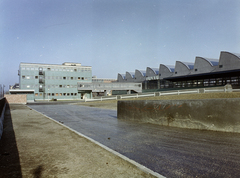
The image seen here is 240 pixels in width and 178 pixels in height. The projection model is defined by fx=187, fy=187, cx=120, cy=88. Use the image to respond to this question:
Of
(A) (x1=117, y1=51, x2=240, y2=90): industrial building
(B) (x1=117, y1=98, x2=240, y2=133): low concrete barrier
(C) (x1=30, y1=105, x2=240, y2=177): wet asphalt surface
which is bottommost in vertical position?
(C) (x1=30, y1=105, x2=240, y2=177): wet asphalt surface

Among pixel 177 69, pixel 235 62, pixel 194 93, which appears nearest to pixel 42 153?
pixel 194 93

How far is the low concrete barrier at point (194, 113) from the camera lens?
22.3 ft

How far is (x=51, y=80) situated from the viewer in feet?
228

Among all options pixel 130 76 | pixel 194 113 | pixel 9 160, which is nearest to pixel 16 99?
pixel 9 160

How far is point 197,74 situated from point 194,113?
44.7 meters

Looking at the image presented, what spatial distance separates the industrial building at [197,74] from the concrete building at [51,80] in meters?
25.0

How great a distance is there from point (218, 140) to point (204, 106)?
6.31ft

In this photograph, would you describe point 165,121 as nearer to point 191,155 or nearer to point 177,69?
point 191,155

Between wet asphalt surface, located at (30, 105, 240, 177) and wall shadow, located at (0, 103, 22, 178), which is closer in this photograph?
wall shadow, located at (0, 103, 22, 178)

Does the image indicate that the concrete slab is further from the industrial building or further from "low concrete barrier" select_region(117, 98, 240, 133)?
the industrial building

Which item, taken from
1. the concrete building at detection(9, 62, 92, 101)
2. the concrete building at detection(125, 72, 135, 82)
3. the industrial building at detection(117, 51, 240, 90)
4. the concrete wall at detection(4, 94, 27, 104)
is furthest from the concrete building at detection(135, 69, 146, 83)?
the concrete wall at detection(4, 94, 27, 104)

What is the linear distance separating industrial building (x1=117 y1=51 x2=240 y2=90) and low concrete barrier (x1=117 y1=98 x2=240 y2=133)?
38533 millimetres

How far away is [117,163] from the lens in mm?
3947

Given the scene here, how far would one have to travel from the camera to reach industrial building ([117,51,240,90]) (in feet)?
139
